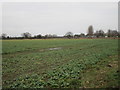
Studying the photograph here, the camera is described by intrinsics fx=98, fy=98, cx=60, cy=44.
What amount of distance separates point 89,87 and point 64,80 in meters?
1.65

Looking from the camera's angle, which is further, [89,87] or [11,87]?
[11,87]

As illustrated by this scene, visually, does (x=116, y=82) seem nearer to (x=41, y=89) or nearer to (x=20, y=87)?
(x=41, y=89)

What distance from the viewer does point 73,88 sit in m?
5.55

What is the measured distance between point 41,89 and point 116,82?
444 cm

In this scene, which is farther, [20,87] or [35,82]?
[35,82]

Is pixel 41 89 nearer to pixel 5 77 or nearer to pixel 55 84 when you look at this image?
pixel 55 84

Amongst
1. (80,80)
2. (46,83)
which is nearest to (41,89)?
(46,83)

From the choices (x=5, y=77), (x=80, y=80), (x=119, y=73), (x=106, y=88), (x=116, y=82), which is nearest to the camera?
(x=106, y=88)

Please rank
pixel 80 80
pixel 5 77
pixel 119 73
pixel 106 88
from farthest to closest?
pixel 5 77 → pixel 119 73 → pixel 80 80 → pixel 106 88

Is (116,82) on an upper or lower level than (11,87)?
upper

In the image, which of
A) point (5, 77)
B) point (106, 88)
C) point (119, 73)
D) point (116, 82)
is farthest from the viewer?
point (5, 77)

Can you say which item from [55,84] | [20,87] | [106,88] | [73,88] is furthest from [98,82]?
[20,87]

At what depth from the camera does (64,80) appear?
646 cm

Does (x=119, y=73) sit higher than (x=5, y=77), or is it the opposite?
(x=119, y=73)
